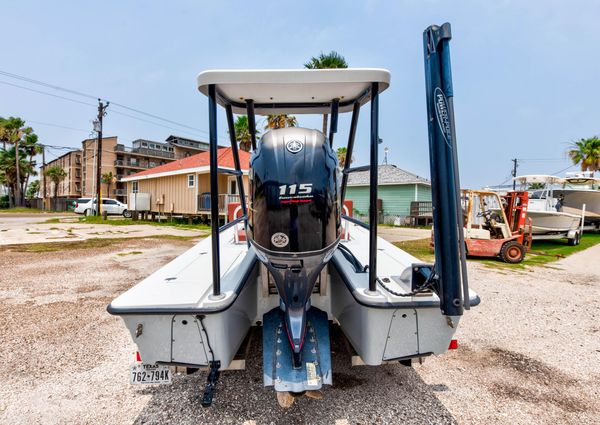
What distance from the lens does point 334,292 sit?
2.61 m

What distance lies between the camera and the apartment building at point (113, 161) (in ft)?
142

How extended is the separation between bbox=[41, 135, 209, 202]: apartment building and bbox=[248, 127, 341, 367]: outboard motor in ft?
151

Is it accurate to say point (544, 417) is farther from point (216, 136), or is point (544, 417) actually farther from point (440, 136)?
point (216, 136)

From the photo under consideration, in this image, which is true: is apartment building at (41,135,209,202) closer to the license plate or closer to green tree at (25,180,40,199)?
green tree at (25,180,40,199)

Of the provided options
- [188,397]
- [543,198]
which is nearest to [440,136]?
[188,397]

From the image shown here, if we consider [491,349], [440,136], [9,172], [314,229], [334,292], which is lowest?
[491,349]

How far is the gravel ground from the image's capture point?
2.12m

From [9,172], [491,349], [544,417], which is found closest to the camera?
[544,417]

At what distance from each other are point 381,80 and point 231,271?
172 cm

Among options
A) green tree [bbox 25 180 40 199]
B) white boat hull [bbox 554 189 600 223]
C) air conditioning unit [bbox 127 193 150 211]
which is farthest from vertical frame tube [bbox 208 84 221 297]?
green tree [bbox 25 180 40 199]

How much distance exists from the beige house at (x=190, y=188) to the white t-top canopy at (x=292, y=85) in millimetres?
12457

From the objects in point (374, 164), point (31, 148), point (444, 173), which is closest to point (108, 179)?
point (31, 148)

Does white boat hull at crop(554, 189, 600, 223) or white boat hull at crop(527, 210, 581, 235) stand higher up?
white boat hull at crop(554, 189, 600, 223)

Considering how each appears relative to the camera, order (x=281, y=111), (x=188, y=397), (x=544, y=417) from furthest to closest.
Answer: (x=281, y=111), (x=188, y=397), (x=544, y=417)
